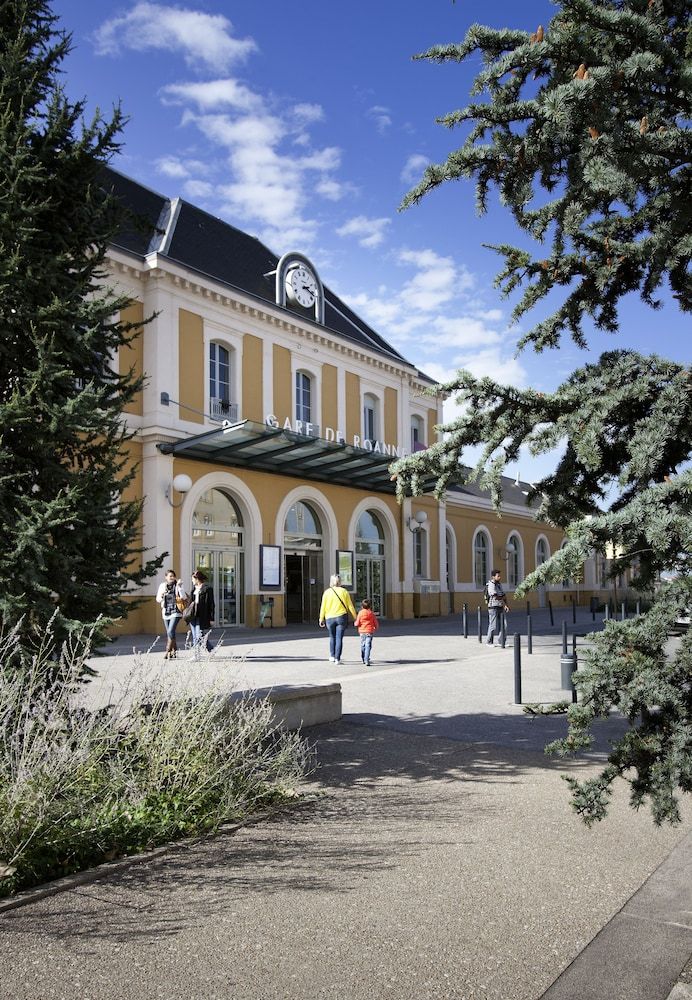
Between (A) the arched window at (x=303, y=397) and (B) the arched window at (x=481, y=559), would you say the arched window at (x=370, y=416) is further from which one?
(B) the arched window at (x=481, y=559)

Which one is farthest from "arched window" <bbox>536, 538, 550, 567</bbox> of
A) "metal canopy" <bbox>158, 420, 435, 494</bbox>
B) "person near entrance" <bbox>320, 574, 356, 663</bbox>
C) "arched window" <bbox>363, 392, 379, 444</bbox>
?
"person near entrance" <bbox>320, 574, 356, 663</bbox>

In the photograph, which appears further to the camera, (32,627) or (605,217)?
(32,627)

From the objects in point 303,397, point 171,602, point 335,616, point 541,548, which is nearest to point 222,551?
point 303,397

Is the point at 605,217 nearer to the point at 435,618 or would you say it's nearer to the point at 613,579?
the point at 613,579

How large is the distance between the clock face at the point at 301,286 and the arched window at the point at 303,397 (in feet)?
8.55

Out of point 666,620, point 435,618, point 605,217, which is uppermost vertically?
point 605,217

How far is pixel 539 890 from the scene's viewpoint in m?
4.21

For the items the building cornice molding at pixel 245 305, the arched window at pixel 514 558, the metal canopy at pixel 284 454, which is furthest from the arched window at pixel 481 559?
the metal canopy at pixel 284 454

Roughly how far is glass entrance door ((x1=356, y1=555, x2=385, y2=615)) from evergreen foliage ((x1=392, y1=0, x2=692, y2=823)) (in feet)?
83.9

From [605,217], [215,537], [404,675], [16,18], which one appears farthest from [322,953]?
[215,537]

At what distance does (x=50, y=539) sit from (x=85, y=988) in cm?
322

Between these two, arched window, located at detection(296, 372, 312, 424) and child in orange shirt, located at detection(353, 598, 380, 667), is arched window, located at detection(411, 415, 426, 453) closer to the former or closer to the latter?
arched window, located at detection(296, 372, 312, 424)

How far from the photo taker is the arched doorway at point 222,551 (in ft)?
76.7

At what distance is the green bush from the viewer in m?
4.32
